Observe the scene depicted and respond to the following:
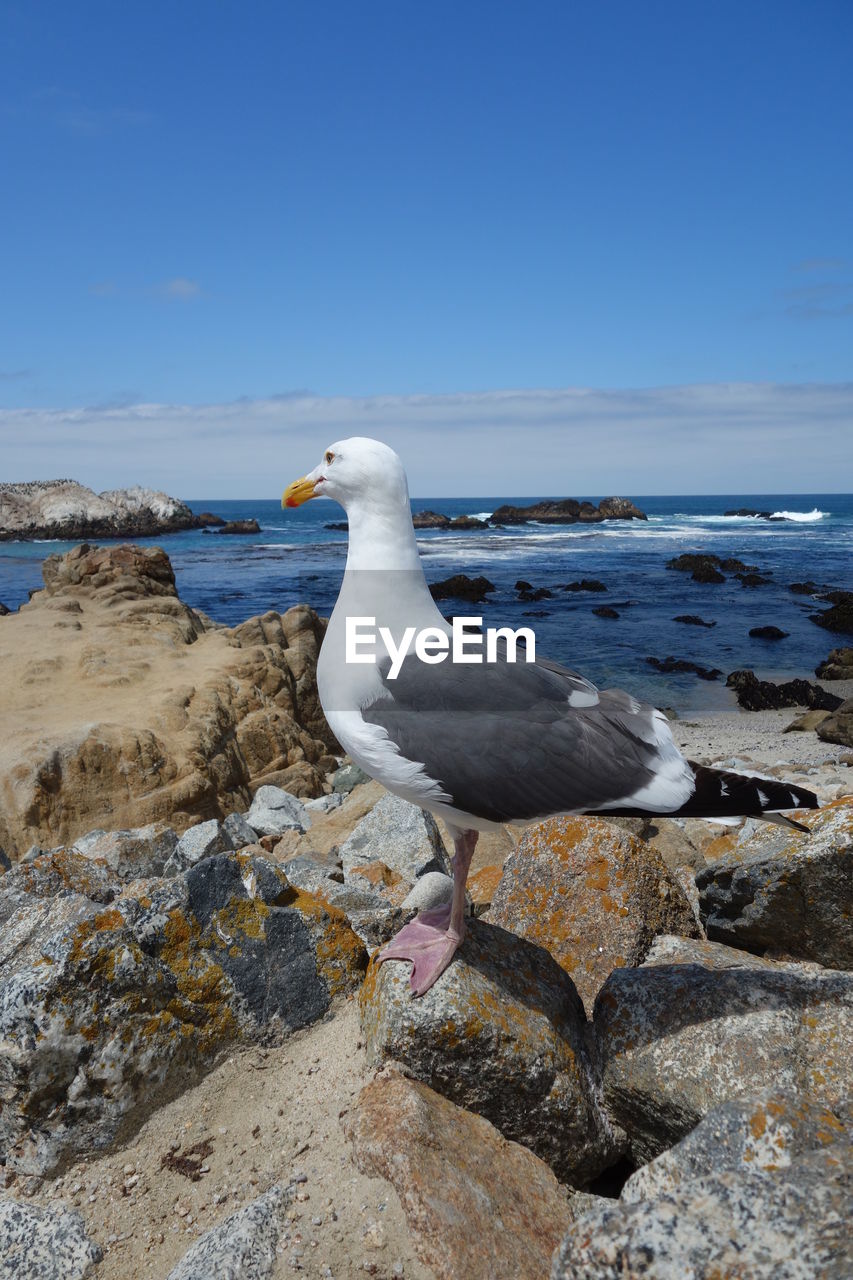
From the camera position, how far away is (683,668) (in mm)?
22203

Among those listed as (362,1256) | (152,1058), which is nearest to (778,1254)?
(362,1256)

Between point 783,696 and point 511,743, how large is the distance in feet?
56.7

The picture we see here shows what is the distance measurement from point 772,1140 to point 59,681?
10.3m

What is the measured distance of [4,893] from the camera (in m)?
4.39

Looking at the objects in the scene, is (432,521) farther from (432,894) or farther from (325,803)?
(432,894)

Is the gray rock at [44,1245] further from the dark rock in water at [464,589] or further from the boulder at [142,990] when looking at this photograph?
the dark rock in water at [464,589]

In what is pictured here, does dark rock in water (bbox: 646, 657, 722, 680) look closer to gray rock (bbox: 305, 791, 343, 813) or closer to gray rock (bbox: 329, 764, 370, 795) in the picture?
gray rock (bbox: 329, 764, 370, 795)

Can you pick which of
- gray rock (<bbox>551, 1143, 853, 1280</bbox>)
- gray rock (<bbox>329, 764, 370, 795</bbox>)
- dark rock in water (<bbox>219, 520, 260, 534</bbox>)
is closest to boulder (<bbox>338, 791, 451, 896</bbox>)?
gray rock (<bbox>329, 764, 370, 795</bbox>)

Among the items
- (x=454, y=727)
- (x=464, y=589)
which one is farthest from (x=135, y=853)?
(x=464, y=589)

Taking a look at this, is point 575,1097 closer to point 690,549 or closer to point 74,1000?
point 74,1000

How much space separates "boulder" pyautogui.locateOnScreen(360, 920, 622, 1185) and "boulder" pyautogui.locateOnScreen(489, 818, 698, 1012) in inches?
24.6

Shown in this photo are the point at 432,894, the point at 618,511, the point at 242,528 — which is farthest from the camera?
the point at 618,511

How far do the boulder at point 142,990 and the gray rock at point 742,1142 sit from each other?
159cm

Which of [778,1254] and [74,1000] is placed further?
[74,1000]
